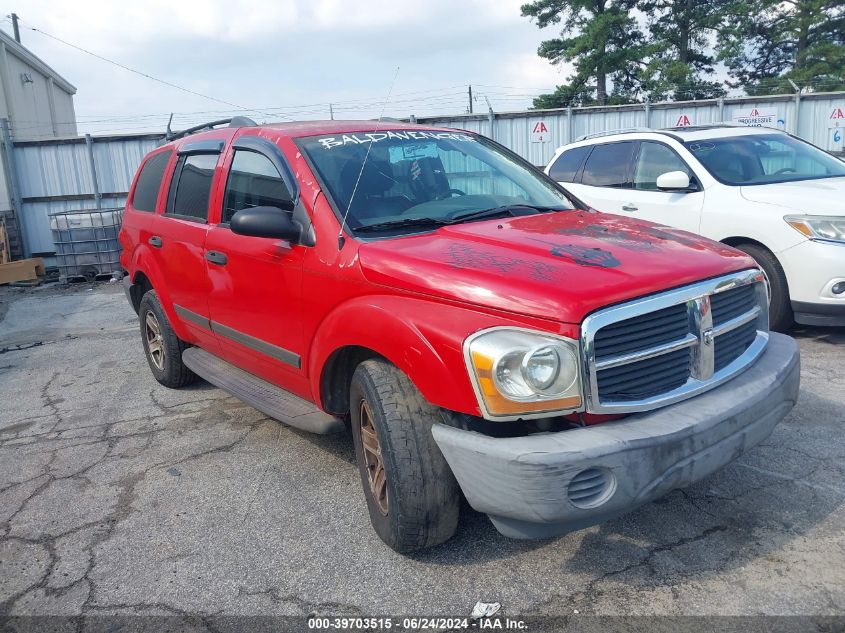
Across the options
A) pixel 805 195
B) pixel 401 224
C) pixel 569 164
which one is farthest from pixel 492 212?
pixel 569 164

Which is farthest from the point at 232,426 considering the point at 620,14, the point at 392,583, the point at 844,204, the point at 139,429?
the point at 620,14

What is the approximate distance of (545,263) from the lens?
2.79m

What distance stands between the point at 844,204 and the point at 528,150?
1023cm

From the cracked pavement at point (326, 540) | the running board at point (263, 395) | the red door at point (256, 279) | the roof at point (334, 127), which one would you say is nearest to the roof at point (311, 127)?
the roof at point (334, 127)

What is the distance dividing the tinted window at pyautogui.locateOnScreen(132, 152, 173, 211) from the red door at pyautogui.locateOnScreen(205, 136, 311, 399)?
136 cm

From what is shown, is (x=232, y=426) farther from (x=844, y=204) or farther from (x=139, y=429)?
(x=844, y=204)

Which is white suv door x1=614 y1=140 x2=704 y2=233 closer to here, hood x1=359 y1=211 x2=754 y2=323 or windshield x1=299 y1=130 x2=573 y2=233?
windshield x1=299 y1=130 x2=573 y2=233

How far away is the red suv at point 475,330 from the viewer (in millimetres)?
2475

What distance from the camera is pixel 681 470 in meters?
2.56

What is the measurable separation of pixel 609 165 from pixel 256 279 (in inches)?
186

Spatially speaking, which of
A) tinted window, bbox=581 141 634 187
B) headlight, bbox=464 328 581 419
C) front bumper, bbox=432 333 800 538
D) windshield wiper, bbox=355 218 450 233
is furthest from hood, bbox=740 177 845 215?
headlight, bbox=464 328 581 419

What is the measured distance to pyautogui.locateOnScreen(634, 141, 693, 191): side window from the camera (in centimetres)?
674

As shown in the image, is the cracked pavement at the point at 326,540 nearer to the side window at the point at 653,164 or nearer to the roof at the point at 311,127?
the roof at the point at 311,127

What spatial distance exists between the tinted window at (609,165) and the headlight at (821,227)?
191 cm
